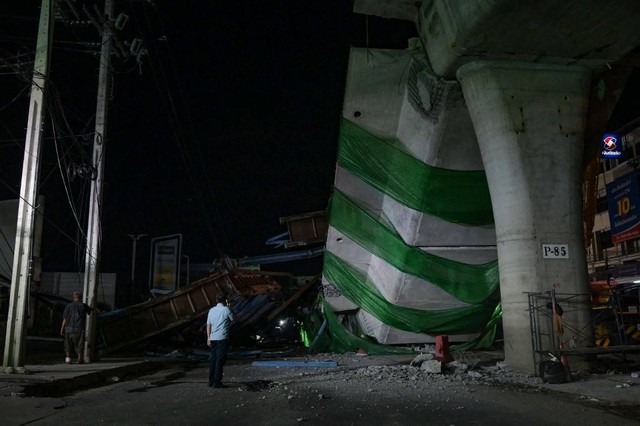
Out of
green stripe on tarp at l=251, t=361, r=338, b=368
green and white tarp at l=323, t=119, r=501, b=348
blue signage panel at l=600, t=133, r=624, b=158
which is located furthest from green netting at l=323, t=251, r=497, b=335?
blue signage panel at l=600, t=133, r=624, b=158

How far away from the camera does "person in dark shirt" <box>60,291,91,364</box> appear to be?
485 inches

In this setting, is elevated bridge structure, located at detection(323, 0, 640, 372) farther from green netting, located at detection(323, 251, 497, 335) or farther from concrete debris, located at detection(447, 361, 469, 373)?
concrete debris, located at detection(447, 361, 469, 373)

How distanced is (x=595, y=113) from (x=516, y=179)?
276 centimetres

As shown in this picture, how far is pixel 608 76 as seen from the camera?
1043cm

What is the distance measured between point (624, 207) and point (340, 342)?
50.4ft

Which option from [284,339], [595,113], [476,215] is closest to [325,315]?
[476,215]

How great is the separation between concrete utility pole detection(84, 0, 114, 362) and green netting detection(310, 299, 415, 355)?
6.62 m

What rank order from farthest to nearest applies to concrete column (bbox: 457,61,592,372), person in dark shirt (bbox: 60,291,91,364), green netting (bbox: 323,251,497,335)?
1. green netting (bbox: 323,251,497,335)
2. person in dark shirt (bbox: 60,291,91,364)
3. concrete column (bbox: 457,61,592,372)

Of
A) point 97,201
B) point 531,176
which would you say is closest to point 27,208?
point 97,201

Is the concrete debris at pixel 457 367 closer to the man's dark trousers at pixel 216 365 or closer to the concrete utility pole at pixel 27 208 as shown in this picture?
the man's dark trousers at pixel 216 365

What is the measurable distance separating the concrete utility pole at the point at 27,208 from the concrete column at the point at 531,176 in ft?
26.8

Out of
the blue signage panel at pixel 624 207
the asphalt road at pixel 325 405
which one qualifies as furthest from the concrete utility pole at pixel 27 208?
the blue signage panel at pixel 624 207

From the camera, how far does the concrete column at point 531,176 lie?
9094mm

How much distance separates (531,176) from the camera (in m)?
9.32
